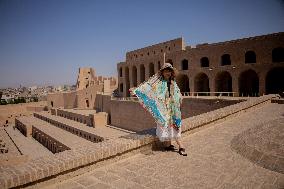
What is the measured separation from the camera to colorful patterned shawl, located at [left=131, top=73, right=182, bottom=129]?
16.0 ft

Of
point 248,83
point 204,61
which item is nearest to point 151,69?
point 204,61

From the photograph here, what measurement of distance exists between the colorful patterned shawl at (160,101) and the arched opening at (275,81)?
2366 cm

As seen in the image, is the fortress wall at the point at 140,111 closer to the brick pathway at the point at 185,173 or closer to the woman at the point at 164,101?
the woman at the point at 164,101

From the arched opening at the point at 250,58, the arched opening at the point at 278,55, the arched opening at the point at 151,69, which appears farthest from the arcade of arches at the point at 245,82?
the arched opening at the point at 151,69

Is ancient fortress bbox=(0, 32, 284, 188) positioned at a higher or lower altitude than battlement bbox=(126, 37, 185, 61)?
lower

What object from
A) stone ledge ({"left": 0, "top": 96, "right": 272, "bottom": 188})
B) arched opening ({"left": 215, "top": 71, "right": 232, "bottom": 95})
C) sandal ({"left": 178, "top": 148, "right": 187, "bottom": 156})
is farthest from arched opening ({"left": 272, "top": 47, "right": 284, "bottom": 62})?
stone ledge ({"left": 0, "top": 96, "right": 272, "bottom": 188})

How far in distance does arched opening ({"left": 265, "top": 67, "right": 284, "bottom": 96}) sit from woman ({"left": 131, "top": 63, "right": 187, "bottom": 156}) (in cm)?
2364

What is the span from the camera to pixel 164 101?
4949 mm

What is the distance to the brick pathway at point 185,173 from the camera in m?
3.48

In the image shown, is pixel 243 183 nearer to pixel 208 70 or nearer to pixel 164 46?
pixel 208 70

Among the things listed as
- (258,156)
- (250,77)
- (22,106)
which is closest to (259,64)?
(250,77)

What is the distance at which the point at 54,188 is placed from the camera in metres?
3.45

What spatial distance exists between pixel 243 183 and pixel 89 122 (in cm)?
2788

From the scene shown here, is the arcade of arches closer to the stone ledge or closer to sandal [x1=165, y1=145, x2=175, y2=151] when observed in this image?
sandal [x1=165, y1=145, x2=175, y2=151]
